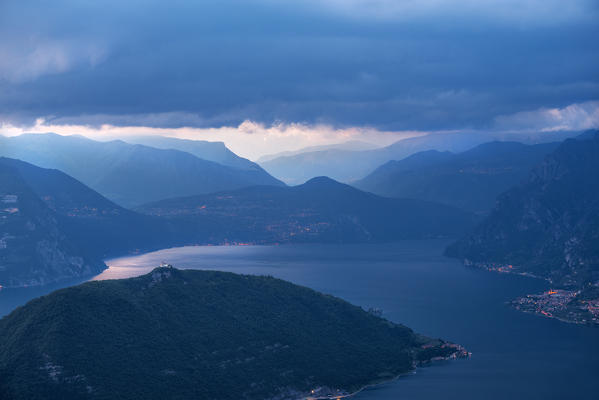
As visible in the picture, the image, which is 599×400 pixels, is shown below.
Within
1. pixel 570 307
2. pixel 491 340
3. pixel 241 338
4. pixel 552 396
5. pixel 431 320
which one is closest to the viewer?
pixel 552 396

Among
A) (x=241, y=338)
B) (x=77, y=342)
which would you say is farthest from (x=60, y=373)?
(x=241, y=338)

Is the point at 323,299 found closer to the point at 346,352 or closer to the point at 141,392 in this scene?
the point at 346,352

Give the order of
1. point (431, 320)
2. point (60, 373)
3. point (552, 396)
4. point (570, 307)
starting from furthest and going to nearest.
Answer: point (570, 307) → point (431, 320) → point (552, 396) → point (60, 373)

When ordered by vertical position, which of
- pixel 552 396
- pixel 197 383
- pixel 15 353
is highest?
pixel 15 353

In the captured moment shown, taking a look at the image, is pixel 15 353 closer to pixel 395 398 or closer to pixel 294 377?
pixel 294 377

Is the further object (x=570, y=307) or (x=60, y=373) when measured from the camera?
(x=570, y=307)

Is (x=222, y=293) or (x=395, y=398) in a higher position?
(x=222, y=293)
